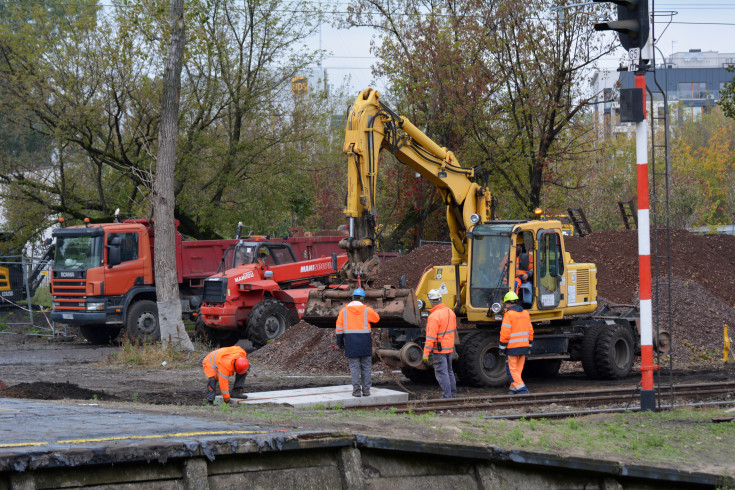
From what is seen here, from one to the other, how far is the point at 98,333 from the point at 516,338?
1620 cm

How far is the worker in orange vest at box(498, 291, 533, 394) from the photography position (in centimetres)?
1405

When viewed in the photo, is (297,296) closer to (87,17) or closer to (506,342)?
(506,342)

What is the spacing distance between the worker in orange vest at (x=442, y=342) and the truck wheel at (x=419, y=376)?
237 centimetres

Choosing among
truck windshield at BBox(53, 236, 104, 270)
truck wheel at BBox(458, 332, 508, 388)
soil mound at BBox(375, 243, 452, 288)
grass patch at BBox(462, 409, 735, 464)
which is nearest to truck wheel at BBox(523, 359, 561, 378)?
truck wheel at BBox(458, 332, 508, 388)

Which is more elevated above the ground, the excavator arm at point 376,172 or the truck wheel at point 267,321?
the excavator arm at point 376,172

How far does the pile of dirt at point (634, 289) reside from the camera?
19797 mm

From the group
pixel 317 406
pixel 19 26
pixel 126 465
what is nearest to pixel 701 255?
pixel 317 406

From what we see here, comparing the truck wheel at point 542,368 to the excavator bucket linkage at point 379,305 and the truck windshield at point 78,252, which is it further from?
the truck windshield at point 78,252

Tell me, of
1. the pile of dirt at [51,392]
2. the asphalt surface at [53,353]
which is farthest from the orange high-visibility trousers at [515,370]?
the asphalt surface at [53,353]

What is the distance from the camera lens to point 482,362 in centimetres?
1531

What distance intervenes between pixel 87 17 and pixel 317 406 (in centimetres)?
2018

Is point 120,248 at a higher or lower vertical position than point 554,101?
lower

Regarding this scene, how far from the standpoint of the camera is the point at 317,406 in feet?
41.5

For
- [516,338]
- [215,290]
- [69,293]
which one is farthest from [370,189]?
[69,293]
